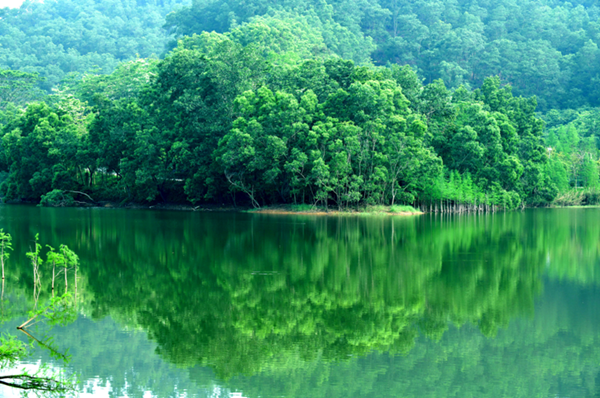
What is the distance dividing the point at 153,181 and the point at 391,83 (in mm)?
20207

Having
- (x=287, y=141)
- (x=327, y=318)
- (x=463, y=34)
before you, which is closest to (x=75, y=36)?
(x=463, y=34)

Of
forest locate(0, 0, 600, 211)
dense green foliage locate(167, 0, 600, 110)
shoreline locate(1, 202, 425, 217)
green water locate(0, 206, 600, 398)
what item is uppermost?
dense green foliage locate(167, 0, 600, 110)

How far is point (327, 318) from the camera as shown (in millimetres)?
14227

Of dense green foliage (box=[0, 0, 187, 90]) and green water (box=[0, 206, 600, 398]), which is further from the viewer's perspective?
dense green foliage (box=[0, 0, 187, 90])

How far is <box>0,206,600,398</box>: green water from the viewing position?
10.6m

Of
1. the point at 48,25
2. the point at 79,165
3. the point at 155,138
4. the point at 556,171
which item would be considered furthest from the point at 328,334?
the point at 48,25

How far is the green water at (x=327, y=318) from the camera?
1061cm

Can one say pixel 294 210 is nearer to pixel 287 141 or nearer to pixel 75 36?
pixel 287 141

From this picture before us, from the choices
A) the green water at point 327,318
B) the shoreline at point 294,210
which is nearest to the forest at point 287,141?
the shoreline at point 294,210

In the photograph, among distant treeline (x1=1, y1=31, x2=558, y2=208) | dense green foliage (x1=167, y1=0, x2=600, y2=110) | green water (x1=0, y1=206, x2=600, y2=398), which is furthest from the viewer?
dense green foliage (x1=167, y1=0, x2=600, y2=110)

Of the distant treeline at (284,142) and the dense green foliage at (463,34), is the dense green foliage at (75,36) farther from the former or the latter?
the distant treeline at (284,142)

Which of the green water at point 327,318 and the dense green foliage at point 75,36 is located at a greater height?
the dense green foliage at point 75,36

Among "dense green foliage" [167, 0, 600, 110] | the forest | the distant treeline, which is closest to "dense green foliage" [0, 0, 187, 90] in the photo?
"dense green foliage" [167, 0, 600, 110]

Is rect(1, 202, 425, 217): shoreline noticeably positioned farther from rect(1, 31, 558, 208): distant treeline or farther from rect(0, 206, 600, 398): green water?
rect(0, 206, 600, 398): green water
